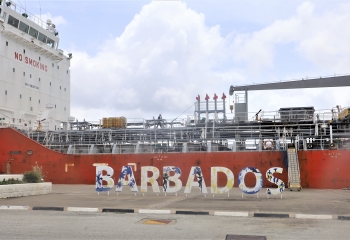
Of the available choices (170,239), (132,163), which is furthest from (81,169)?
(170,239)

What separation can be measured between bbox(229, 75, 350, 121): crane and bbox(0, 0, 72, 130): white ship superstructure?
1884 cm

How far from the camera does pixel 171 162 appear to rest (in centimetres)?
2695

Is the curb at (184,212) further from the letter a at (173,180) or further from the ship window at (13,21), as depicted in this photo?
the ship window at (13,21)

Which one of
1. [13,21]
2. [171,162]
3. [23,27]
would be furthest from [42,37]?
[171,162]

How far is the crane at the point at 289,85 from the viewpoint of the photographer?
33.8 metres

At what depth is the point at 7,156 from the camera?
3022 centimetres

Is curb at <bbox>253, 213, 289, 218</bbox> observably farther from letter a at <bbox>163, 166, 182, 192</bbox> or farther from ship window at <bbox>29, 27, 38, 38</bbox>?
ship window at <bbox>29, 27, 38, 38</bbox>

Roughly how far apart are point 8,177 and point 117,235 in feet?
46.7

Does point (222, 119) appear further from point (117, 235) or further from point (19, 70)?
point (117, 235)

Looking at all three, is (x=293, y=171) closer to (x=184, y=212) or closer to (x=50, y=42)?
(x=184, y=212)

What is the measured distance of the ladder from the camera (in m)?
22.0

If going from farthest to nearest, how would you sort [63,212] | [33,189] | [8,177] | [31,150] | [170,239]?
[31,150] < [8,177] < [33,189] < [63,212] < [170,239]

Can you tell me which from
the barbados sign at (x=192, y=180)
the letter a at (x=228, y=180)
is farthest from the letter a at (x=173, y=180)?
the letter a at (x=228, y=180)

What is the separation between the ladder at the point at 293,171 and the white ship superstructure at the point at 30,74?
2297cm
